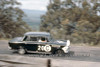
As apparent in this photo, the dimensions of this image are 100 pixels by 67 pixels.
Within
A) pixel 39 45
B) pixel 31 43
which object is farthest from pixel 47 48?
pixel 31 43

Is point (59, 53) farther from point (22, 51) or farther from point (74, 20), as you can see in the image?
point (74, 20)

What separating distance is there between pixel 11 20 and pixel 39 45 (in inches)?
546

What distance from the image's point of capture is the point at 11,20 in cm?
2592

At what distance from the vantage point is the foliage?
21.1m

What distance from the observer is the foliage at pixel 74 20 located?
21.1 meters

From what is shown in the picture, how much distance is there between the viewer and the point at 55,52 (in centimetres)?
1277

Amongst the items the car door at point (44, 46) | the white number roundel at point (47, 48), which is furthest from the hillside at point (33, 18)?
the white number roundel at point (47, 48)

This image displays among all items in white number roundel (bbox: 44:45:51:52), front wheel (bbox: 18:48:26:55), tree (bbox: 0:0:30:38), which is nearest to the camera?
white number roundel (bbox: 44:45:51:52)

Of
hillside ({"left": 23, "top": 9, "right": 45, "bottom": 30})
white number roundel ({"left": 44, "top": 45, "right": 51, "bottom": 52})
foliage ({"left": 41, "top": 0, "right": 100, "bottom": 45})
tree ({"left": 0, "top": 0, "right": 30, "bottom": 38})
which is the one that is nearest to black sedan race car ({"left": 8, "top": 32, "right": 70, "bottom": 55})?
white number roundel ({"left": 44, "top": 45, "right": 51, "bottom": 52})

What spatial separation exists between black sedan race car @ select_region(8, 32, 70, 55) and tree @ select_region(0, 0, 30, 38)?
12.7 metres

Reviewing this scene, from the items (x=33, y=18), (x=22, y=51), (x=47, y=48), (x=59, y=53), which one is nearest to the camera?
(x=47, y=48)

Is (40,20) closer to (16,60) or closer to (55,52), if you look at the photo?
(55,52)

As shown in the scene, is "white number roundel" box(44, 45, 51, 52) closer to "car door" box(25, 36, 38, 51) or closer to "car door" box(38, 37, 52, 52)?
"car door" box(38, 37, 52, 52)

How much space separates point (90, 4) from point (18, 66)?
62.5ft
